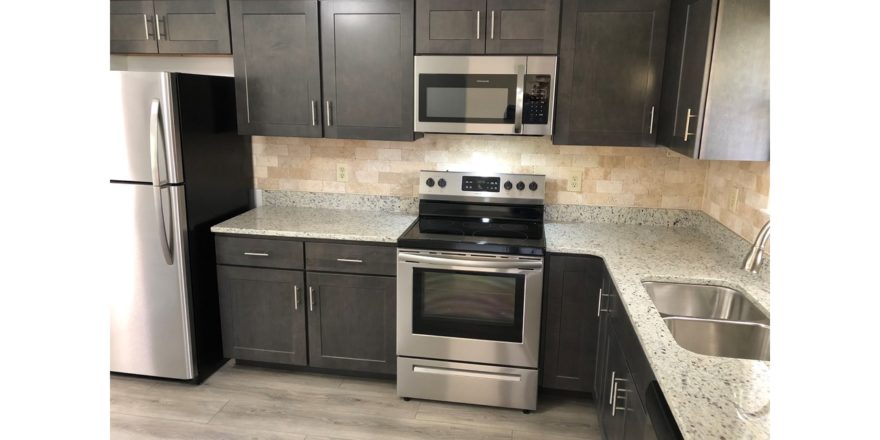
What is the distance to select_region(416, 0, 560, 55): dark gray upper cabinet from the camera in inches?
97.0

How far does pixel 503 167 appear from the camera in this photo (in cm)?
296

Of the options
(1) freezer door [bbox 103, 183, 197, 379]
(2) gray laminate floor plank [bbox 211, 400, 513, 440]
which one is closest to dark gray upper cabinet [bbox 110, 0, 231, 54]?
(1) freezer door [bbox 103, 183, 197, 379]

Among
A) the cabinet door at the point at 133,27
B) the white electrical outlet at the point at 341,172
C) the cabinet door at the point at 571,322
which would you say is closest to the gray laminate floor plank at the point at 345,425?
the cabinet door at the point at 571,322

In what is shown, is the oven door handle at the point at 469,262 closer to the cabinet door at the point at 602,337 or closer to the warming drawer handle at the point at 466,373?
the cabinet door at the point at 602,337

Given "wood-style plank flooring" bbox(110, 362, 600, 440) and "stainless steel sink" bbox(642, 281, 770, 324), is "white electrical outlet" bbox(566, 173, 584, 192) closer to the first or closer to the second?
"stainless steel sink" bbox(642, 281, 770, 324)

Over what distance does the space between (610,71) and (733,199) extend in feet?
2.62

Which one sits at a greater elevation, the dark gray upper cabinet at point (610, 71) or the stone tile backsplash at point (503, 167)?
the dark gray upper cabinet at point (610, 71)

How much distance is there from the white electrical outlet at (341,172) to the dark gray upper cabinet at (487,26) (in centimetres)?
89

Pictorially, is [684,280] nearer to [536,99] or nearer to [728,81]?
[728,81]

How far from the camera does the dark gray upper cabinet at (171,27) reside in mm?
2707

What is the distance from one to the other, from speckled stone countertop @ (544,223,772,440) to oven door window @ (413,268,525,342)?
31cm
